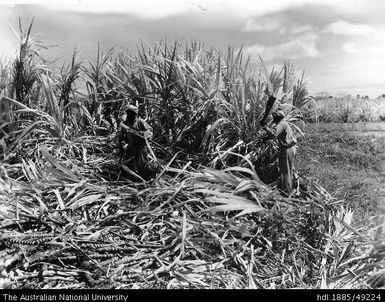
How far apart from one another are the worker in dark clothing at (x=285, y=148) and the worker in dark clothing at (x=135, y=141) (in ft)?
4.47

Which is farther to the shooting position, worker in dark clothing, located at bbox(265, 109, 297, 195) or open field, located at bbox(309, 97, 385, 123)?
open field, located at bbox(309, 97, 385, 123)

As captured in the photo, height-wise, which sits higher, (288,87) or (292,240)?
(288,87)

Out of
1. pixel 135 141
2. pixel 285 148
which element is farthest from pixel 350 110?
pixel 135 141

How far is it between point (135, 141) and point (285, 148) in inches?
61.9

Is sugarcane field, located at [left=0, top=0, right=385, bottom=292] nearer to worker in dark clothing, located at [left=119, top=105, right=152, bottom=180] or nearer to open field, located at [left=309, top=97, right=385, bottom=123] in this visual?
worker in dark clothing, located at [left=119, top=105, right=152, bottom=180]

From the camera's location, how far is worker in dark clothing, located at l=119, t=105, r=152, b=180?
15.8 feet

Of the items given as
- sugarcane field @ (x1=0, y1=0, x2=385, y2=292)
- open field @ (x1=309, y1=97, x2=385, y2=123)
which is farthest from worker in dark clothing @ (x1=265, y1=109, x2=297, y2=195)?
open field @ (x1=309, y1=97, x2=385, y2=123)

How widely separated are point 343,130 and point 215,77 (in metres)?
4.27

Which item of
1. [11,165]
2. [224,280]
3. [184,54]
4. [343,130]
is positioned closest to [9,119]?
[11,165]

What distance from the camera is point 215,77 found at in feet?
Answer: 19.1

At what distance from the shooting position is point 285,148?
471 cm

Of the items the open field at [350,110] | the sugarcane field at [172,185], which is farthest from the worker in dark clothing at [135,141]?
the open field at [350,110]

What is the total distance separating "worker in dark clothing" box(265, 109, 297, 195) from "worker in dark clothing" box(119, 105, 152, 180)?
136 centimetres
